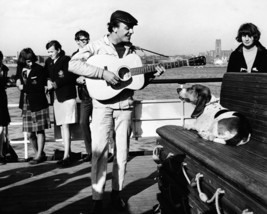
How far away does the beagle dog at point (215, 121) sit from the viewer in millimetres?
2918

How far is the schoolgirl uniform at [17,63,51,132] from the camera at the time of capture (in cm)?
538

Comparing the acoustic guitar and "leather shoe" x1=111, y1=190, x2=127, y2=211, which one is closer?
the acoustic guitar

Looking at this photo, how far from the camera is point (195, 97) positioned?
142 inches

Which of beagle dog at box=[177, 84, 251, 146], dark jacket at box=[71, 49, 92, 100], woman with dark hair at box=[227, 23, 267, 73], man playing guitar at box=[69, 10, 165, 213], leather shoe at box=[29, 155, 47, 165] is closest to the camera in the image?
beagle dog at box=[177, 84, 251, 146]

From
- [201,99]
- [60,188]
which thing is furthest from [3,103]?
[201,99]

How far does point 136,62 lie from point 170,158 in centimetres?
100

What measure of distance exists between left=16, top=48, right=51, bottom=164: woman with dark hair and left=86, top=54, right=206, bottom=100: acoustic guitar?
2002 mm

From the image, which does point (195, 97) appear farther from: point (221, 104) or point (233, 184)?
point (233, 184)

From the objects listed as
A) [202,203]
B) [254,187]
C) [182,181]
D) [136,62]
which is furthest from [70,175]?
[254,187]

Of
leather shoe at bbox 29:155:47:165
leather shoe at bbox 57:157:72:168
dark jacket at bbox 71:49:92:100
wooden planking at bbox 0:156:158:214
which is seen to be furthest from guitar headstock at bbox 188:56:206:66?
leather shoe at bbox 29:155:47:165

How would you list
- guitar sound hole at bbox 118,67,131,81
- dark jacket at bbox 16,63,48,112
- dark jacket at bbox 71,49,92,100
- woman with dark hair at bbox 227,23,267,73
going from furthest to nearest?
dark jacket at bbox 16,63,48,112 → dark jacket at bbox 71,49,92,100 → woman with dark hair at bbox 227,23,267,73 → guitar sound hole at bbox 118,67,131,81

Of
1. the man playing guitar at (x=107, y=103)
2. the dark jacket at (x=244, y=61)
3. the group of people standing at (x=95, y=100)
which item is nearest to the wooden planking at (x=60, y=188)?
the group of people standing at (x=95, y=100)

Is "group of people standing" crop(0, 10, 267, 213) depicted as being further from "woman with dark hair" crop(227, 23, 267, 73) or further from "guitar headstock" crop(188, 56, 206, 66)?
"guitar headstock" crop(188, 56, 206, 66)

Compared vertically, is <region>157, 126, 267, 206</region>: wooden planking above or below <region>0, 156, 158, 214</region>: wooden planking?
above
